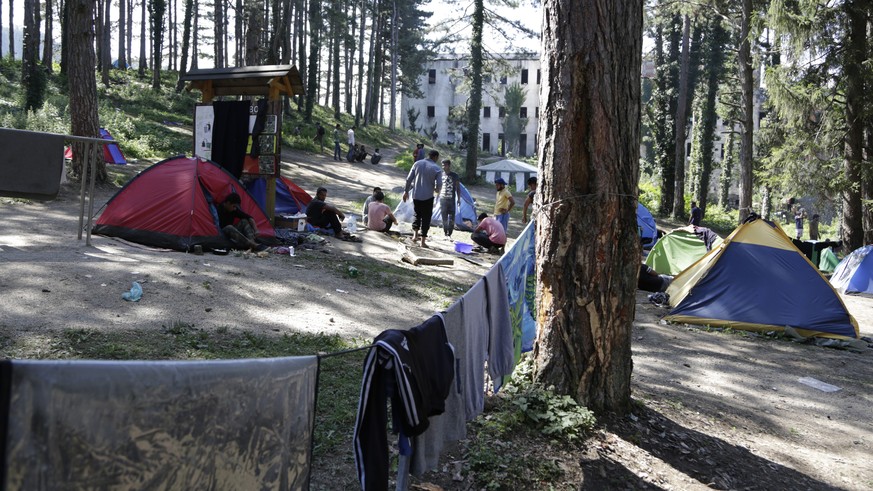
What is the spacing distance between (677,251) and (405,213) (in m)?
6.79

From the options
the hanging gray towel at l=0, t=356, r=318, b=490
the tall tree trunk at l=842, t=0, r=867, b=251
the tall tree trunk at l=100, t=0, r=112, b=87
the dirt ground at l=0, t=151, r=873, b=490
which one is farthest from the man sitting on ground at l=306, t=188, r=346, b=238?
the tall tree trunk at l=100, t=0, r=112, b=87

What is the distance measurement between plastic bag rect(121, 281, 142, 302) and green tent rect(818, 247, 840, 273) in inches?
633

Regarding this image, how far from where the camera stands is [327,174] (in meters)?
27.7

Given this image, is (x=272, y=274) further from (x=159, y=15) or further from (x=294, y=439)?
(x=159, y=15)

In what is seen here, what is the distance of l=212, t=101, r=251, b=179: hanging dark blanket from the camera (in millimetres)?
12930

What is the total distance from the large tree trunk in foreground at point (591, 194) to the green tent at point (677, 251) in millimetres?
9780

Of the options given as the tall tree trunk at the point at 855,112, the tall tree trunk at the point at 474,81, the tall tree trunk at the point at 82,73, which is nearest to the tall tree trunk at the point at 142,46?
the tall tree trunk at the point at 474,81

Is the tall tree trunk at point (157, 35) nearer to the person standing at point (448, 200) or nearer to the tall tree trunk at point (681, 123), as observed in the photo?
the tall tree trunk at point (681, 123)

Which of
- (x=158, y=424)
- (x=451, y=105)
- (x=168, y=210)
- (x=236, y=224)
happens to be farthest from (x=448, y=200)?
(x=451, y=105)

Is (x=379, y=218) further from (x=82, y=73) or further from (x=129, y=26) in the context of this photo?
(x=129, y=26)

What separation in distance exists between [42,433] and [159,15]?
41.6m

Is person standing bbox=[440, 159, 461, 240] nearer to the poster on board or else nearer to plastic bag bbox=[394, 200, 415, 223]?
plastic bag bbox=[394, 200, 415, 223]

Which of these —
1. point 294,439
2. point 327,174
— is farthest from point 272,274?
point 327,174

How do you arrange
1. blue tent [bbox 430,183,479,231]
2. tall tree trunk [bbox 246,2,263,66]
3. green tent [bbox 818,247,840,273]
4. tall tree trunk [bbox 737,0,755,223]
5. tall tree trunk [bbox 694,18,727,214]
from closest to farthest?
green tent [bbox 818,247,840,273], blue tent [bbox 430,183,479,231], tall tree trunk [bbox 737,0,755,223], tall tree trunk [bbox 246,2,263,66], tall tree trunk [bbox 694,18,727,214]
